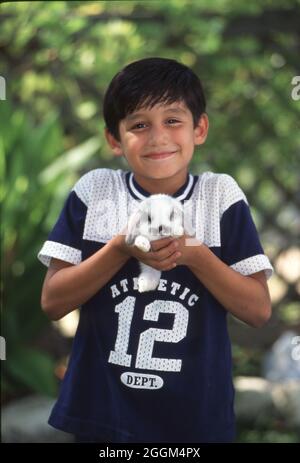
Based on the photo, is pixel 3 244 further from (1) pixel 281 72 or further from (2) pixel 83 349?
(2) pixel 83 349

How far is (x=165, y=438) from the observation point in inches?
72.6

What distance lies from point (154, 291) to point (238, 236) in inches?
8.8

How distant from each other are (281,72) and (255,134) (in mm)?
468

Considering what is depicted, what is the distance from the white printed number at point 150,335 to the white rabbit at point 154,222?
0.20 meters

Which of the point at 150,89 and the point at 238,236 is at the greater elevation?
the point at 150,89

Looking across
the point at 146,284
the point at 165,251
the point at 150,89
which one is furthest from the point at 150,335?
the point at 150,89

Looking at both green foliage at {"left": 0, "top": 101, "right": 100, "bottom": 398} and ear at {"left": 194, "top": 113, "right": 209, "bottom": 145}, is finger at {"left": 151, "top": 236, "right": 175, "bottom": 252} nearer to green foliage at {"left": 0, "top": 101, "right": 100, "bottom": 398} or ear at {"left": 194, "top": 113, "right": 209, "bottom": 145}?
ear at {"left": 194, "top": 113, "right": 209, "bottom": 145}

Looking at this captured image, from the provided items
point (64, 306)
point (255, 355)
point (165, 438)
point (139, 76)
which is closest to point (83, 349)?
point (64, 306)

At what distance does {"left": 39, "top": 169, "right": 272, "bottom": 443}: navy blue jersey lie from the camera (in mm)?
1803

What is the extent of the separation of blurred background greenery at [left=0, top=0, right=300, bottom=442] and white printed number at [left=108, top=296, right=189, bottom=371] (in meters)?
1.93

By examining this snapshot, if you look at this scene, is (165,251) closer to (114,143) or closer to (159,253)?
(159,253)

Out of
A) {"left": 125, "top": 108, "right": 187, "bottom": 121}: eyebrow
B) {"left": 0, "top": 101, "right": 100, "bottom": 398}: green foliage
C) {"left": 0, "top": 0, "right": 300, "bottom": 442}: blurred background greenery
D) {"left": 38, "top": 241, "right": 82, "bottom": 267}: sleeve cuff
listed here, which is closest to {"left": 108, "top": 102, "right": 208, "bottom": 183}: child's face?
{"left": 125, "top": 108, "right": 187, "bottom": 121}: eyebrow

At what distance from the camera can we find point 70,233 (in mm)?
1875

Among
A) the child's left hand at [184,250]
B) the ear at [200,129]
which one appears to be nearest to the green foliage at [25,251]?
the ear at [200,129]
